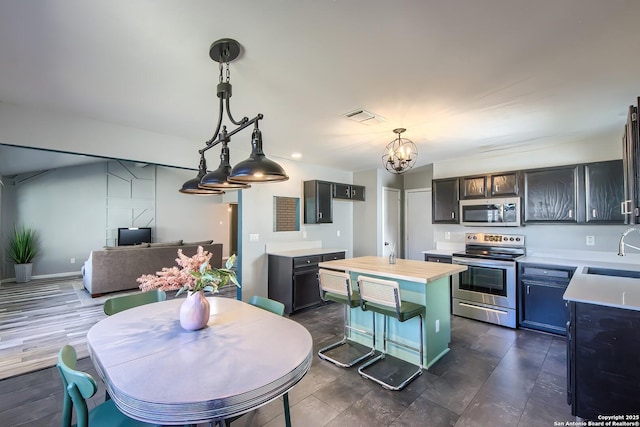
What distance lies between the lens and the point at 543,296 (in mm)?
3477

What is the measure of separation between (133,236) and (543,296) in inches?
342

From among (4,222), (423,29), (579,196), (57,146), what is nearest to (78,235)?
(4,222)

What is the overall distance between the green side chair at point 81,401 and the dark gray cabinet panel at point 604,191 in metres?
4.70

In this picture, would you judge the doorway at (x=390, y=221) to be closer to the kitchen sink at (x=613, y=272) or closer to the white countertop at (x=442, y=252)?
the white countertop at (x=442, y=252)

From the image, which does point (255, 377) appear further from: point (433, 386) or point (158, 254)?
point (158, 254)

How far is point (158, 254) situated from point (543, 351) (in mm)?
6505

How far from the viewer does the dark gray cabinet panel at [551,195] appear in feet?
11.6

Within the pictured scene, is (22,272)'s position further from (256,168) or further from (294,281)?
(256,168)

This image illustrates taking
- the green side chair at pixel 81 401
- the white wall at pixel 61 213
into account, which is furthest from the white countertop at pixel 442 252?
the white wall at pixel 61 213

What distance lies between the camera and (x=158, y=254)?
5.95 meters

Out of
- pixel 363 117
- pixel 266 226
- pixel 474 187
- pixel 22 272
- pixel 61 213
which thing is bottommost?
pixel 22 272

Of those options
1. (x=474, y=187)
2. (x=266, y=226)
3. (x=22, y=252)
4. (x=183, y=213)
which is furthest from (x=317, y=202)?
(x=22, y=252)

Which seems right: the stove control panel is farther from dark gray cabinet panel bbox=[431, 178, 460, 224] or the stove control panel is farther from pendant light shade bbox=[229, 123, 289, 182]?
pendant light shade bbox=[229, 123, 289, 182]

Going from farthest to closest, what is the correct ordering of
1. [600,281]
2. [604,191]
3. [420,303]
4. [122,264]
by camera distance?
[122,264] < [604,191] < [420,303] < [600,281]
